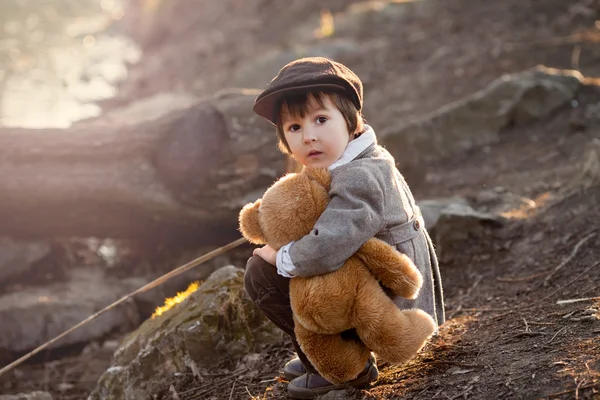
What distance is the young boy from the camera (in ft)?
8.17

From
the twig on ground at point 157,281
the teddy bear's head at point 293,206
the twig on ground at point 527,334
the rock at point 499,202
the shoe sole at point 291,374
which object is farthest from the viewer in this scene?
the rock at point 499,202

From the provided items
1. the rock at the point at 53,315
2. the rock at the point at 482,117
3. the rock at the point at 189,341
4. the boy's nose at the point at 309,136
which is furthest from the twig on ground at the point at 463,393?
the rock at the point at 482,117

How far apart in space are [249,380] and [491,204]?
2.98 metres

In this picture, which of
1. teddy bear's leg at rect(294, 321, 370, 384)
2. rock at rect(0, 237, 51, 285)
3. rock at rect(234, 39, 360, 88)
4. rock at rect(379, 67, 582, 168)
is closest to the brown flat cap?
teddy bear's leg at rect(294, 321, 370, 384)

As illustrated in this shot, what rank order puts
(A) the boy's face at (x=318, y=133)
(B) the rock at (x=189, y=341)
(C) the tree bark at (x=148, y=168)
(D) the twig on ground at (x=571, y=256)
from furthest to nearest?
1. (C) the tree bark at (x=148, y=168)
2. (D) the twig on ground at (x=571, y=256)
3. (B) the rock at (x=189, y=341)
4. (A) the boy's face at (x=318, y=133)

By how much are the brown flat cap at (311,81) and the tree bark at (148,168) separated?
2783 mm

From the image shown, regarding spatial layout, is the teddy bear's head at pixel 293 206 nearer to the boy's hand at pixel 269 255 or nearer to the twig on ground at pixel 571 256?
the boy's hand at pixel 269 255

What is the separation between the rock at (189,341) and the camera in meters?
3.68

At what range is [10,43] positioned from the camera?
18.8 m

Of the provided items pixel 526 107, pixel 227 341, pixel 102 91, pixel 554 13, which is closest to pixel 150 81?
pixel 102 91

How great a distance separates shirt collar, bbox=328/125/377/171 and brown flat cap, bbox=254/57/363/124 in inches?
5.3

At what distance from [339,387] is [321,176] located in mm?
902

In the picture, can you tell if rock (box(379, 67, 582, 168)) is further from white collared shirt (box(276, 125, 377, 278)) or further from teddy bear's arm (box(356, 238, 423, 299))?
teddy bear's arm (box(356, 238, 423, 299))

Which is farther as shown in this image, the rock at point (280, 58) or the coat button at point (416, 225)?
the rock at point (280, 58)
